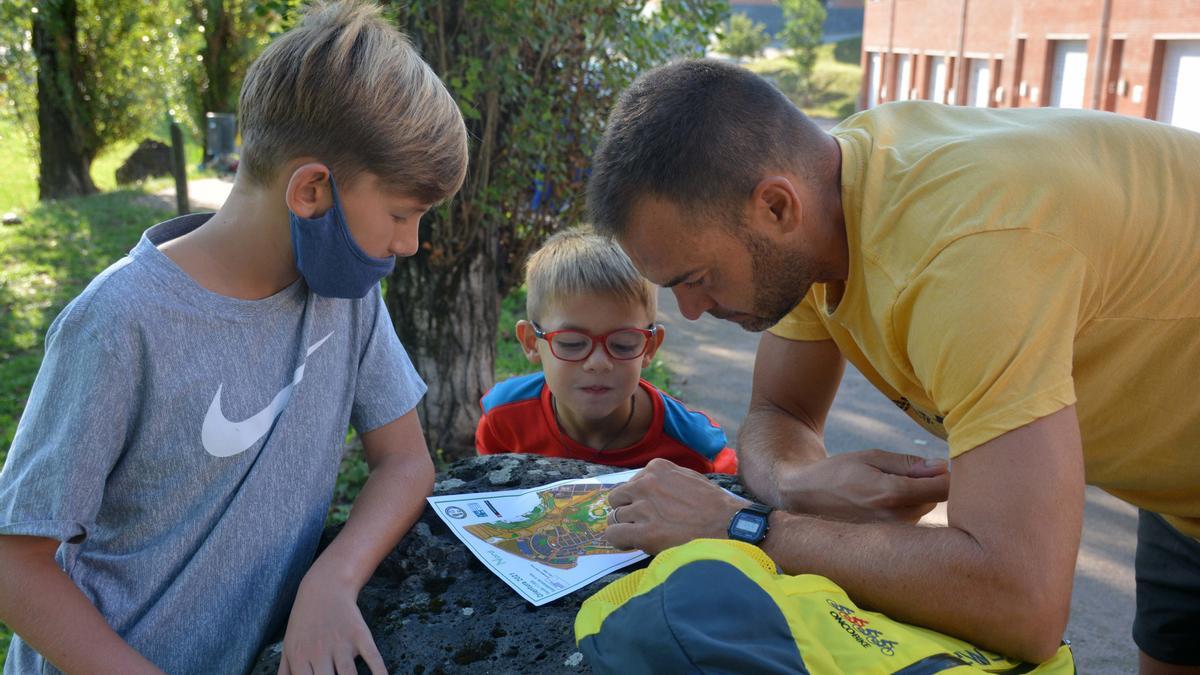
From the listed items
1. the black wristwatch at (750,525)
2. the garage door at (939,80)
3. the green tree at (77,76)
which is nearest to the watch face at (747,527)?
the black wristwatch at (750,525)

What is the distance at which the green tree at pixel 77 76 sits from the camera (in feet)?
43.0

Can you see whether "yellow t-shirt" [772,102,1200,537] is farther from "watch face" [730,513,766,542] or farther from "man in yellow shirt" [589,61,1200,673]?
"watch face" [730,513,766,542]

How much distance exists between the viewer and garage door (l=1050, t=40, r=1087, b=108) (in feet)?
56.0

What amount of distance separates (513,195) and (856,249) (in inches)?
111

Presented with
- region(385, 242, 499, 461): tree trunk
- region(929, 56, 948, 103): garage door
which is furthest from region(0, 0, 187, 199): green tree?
region(929, 56, 948, 103): garage door

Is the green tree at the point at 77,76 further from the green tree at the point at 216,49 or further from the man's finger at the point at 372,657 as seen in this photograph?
the man's finger at the point at 372,657

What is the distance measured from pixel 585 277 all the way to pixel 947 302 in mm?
1373

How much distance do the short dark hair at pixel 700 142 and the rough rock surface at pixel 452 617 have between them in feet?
2.49

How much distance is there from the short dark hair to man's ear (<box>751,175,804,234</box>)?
3cm

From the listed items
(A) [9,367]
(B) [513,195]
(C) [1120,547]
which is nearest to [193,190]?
(A) [9,367]

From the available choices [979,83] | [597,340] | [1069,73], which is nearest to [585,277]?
[597,340]

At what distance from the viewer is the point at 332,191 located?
6.35ft

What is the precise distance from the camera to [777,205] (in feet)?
6.98

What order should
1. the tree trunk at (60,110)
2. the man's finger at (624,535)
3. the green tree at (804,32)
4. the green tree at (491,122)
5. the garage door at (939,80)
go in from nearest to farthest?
the man's finger at (624,535) < the green tree at (491,122) < the tree trunk at (60,110) < the garage door at (939,80) < the green tree at (804,32)
